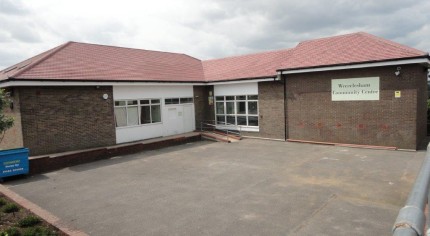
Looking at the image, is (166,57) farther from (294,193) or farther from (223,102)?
(294,193)

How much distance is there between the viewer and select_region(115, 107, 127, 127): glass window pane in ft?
49.3

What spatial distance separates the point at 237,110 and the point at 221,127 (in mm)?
1616

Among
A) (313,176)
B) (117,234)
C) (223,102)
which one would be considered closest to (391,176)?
(313,176)

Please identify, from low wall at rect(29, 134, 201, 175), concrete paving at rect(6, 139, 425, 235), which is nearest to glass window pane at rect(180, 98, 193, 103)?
low wall at rect(29, 134, 201, 175)

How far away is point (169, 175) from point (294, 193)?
4.11 metres

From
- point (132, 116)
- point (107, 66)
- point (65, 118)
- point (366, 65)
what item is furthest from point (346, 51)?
point (65, 118)

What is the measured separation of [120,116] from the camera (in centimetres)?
1520

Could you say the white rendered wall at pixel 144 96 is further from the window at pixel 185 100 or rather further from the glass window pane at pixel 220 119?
the glass window pane at pixel 220 119

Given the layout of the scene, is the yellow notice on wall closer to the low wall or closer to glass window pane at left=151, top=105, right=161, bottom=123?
the low wall

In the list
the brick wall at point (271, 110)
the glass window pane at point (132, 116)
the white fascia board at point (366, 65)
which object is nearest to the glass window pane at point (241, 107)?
the brick wall at point (271, 110)

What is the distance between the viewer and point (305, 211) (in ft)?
21.1

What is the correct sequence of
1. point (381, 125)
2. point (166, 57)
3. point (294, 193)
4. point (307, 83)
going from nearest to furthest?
point (294, 193) < point (381, 125) < point (307, 83) < point (166, 57)

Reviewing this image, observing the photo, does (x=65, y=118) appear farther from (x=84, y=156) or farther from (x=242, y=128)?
(x=242, y=128)

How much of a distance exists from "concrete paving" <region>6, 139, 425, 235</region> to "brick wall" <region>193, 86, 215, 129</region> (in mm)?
6508
